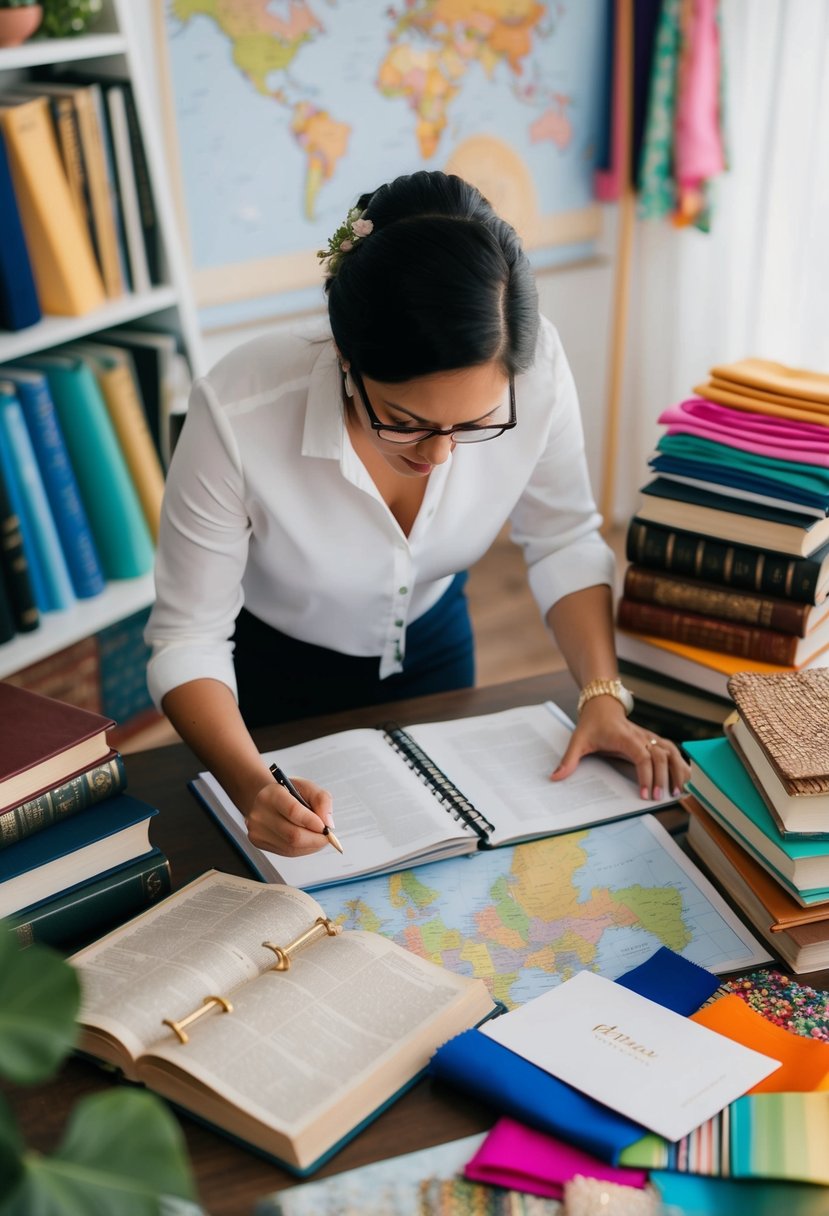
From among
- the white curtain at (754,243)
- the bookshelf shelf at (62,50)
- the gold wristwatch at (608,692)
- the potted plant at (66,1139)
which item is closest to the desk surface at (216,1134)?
the potted plant at (66,1139)

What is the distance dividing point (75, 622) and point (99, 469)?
31 centimetres

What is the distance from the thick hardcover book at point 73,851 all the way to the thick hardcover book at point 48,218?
4.90 ft

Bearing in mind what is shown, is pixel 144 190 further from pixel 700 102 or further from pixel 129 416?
pixel 700 102

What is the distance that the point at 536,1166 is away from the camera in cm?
81

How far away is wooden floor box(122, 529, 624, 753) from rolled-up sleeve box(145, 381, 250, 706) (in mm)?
1410

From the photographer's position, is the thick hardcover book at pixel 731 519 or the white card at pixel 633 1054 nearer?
the white card at pixel 633 1054

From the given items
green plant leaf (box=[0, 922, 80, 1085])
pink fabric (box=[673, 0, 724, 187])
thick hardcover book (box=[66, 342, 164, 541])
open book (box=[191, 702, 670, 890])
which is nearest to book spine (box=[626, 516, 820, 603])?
open book (box=[191, 702, 670, 890])

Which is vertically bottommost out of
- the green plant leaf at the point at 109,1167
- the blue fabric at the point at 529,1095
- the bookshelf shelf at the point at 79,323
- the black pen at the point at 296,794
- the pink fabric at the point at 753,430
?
the blue fabric at the point at 529,1095

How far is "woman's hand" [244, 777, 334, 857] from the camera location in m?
1.10

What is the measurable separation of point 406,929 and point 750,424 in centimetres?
70

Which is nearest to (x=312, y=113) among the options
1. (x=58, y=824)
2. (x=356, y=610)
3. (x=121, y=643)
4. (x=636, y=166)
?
(x=636, y=166)

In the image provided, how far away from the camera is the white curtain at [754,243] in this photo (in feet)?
10.2

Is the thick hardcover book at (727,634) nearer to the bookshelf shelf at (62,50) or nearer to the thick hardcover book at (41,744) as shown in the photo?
the thick hardcover book at (41,744)

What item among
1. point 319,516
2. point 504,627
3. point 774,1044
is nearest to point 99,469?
point 319,516
